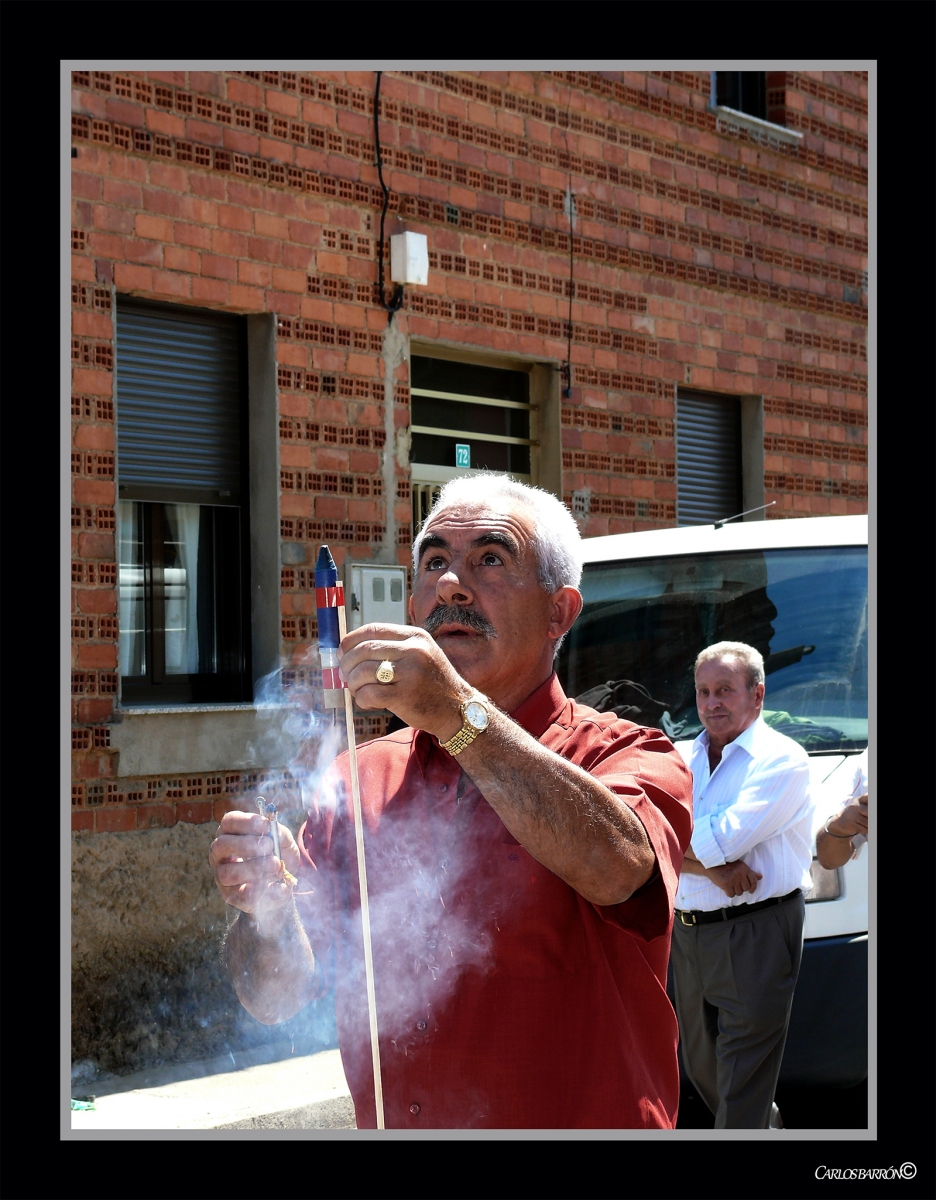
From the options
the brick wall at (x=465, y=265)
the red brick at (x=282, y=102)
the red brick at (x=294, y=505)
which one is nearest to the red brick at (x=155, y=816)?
the brick wall at (x=465, y=265)

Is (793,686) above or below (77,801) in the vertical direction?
above

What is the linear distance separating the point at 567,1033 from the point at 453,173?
7.56m

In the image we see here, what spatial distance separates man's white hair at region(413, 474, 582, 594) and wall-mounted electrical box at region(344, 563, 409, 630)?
5.54 meters

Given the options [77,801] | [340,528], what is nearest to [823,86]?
[340,528]

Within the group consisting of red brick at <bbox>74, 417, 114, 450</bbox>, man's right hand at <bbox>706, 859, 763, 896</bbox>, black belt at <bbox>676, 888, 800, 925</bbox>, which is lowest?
black belt at <bbox>676, 888, 800, 925</bbox>

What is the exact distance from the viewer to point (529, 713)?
2.70m

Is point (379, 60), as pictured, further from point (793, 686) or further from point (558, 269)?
point (558, 269)

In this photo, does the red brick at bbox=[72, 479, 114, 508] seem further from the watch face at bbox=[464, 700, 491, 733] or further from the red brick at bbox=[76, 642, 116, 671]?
the watch face at bbox=[464, 700, 491, 733]

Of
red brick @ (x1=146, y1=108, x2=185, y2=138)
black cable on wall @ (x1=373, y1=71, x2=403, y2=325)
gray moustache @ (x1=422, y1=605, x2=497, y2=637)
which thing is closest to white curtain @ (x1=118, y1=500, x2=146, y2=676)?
red brick @ (x1=146, y1=108, x2=185, y2=138)

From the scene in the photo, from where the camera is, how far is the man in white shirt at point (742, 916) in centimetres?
521

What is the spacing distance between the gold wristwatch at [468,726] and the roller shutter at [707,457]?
354 inches

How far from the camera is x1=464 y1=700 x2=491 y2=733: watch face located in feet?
7.42

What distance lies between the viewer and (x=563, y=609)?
2.80m

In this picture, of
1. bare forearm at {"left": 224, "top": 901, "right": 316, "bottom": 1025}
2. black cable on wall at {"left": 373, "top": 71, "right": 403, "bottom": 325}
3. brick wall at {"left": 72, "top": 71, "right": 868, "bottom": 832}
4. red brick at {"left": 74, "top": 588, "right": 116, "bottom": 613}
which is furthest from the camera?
black cable on wall at {"left": 373, "top": 71, "right": 403, "bottom": 325}
